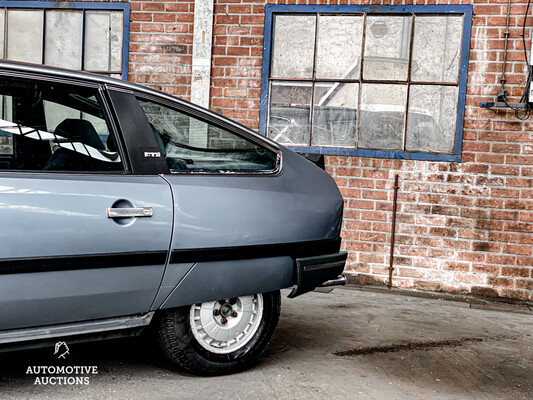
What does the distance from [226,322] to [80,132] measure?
4.47ft

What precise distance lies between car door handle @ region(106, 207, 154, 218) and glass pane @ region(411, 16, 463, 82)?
14.2 feet

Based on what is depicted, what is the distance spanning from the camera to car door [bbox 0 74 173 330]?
3006 mm

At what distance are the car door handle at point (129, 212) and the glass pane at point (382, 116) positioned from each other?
404 centimetres

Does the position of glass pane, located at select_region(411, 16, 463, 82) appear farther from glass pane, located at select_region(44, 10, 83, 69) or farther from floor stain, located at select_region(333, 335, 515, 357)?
glass pane, located at select_region(44, 10, 83, 69)

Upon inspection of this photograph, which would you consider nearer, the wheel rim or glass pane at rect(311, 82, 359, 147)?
the wheel rim

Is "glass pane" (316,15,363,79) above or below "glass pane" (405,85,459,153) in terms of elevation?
above

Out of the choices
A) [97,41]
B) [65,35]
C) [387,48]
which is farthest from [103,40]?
[387,48]

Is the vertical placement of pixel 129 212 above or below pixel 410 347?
above

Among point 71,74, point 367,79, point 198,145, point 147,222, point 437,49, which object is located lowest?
point 147,222

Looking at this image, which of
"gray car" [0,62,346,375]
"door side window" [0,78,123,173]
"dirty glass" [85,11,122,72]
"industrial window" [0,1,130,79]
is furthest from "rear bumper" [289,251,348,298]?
"dirty glass" [85,11,122,72]

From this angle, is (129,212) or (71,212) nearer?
(71,212)

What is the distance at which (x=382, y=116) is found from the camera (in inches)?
274

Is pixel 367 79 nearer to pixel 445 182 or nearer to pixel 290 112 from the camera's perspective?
pixel 290 112

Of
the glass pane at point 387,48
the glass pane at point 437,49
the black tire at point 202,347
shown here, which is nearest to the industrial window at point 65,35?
the glass pane at point 387,48
